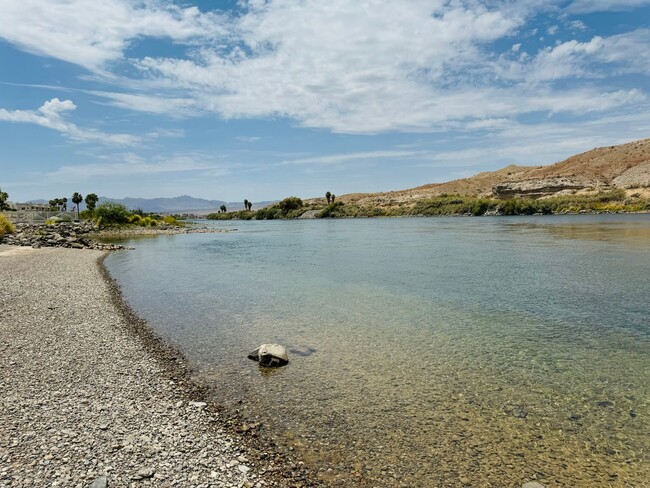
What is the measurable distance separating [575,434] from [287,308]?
1132 centimetres

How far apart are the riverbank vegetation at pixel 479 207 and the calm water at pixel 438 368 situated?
82847 mm

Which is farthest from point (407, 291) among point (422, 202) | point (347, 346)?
point (422, 202)

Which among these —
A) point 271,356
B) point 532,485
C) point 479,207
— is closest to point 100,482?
point 271,356

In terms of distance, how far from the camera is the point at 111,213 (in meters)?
82.2

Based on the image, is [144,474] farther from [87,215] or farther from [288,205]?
[288,205]

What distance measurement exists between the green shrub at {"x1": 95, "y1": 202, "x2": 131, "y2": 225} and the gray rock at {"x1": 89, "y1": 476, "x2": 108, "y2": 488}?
8578cm

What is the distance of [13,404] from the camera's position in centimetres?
745

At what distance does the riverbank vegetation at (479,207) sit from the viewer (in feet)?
304

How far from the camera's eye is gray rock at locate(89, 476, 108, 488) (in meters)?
5.19

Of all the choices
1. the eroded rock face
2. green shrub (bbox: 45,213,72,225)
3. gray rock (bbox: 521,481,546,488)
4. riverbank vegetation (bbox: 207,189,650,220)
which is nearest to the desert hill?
the eroded rock face

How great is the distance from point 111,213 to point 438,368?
8549 centimetres

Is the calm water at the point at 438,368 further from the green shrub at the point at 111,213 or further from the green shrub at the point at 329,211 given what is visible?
the green shrub at the point at 329,211

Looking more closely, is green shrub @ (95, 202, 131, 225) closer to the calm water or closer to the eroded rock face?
the calm water

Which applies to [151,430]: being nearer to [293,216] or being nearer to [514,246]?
[514,246]
